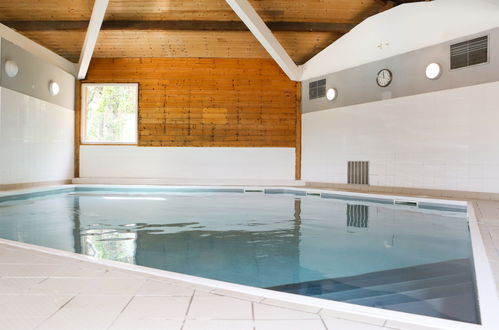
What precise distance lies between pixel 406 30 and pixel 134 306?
7.55 meters

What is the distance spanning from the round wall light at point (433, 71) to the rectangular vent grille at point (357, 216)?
281 cm

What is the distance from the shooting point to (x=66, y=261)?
84.4 inches

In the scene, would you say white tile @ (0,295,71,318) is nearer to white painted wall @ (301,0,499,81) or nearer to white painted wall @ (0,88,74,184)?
white painted wall @ (0,88,74,184)

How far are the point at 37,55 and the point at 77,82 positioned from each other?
175 centimetres

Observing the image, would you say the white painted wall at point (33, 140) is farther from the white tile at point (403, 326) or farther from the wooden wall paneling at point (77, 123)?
the white tile at point (403, 326)

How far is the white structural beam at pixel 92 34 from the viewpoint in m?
7.05

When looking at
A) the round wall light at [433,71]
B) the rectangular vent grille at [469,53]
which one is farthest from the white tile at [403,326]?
the round wall light at [433,71]

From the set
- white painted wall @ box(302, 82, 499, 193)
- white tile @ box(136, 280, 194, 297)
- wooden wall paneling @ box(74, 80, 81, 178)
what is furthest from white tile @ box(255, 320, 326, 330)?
wooden wall paneling @ box(74, 80, 81, 178)

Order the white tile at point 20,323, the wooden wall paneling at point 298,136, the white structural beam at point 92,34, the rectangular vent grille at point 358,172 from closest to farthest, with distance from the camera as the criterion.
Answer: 1. the white tile at point 20,323
2. the white structural beam at point 92,34
3. the rectangular vent grille at point 358,172
4. the wooden wall paneling at point 298,136

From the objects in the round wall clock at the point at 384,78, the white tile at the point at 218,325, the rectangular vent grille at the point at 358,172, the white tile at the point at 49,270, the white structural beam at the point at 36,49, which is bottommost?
the white tile at the point at 49,270

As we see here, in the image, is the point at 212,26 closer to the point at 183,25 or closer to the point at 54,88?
the point at 183,25

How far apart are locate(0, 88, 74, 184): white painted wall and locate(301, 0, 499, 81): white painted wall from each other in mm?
6305

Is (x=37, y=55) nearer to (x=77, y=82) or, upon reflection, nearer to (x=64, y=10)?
(x=64, y=10)

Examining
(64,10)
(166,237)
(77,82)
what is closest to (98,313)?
(166,237)
